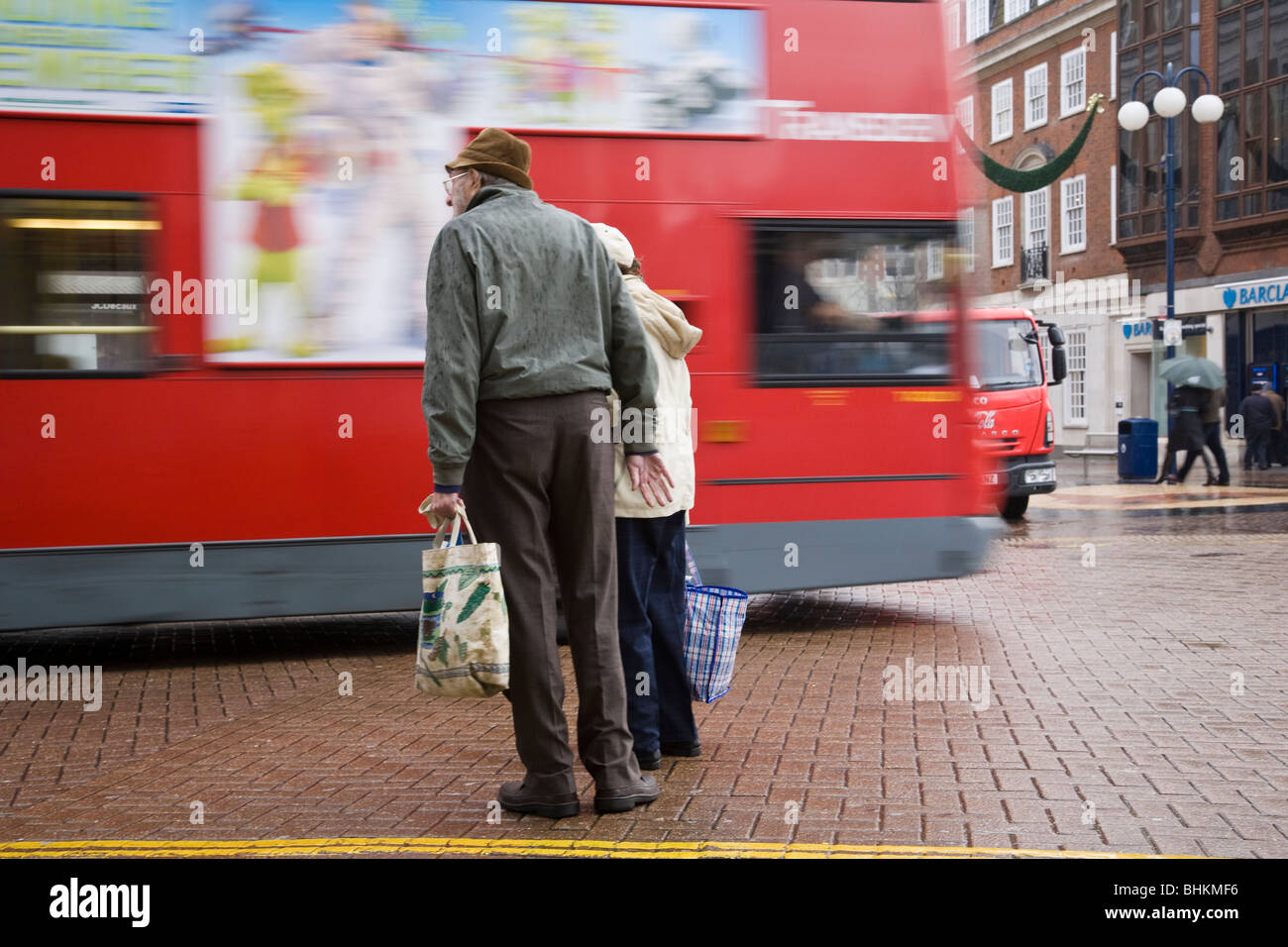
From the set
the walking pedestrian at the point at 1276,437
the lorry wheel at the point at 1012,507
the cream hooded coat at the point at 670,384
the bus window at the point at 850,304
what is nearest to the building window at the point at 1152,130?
the walking pedestrian at the point at 1276,437

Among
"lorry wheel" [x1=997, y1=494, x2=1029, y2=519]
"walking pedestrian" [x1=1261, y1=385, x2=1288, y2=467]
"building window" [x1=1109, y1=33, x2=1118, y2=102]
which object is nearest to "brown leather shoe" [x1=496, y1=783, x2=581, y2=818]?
"lorry wheel" [x1=997, y1=494, x2=1029, y2=519]

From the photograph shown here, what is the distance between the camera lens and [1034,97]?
42.0 meters

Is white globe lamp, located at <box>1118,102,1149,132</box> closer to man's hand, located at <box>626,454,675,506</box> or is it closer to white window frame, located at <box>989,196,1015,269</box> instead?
white window frame, located at <box>989,196,1015,269</box>

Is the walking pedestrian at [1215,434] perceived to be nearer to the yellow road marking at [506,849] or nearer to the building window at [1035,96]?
the yellow road marking at [506,849]

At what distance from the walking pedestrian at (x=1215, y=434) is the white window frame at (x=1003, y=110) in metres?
23.2

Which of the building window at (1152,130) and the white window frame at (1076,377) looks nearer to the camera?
the building window at (1152,130)

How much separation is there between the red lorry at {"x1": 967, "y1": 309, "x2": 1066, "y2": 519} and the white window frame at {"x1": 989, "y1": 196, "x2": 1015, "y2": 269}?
2649 centimetres

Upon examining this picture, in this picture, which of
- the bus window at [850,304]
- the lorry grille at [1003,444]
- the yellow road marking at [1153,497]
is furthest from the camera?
the yellow road marking at [1153,497]

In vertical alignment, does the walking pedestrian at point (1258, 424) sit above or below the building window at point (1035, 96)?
below

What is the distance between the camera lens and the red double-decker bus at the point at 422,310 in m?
7.33

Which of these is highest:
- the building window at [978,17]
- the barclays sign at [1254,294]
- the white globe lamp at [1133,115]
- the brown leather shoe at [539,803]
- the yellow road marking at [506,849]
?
the building window at [978,17]

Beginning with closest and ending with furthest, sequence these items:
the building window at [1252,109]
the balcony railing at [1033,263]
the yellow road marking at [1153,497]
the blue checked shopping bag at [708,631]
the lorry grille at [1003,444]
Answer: the blue checked shopping bag at [708,631] → the lorry grille at [1003,444] → the yellow road marking at [1153,497] → the building window at [1252,109] → the balcony railing at [1033,263]
